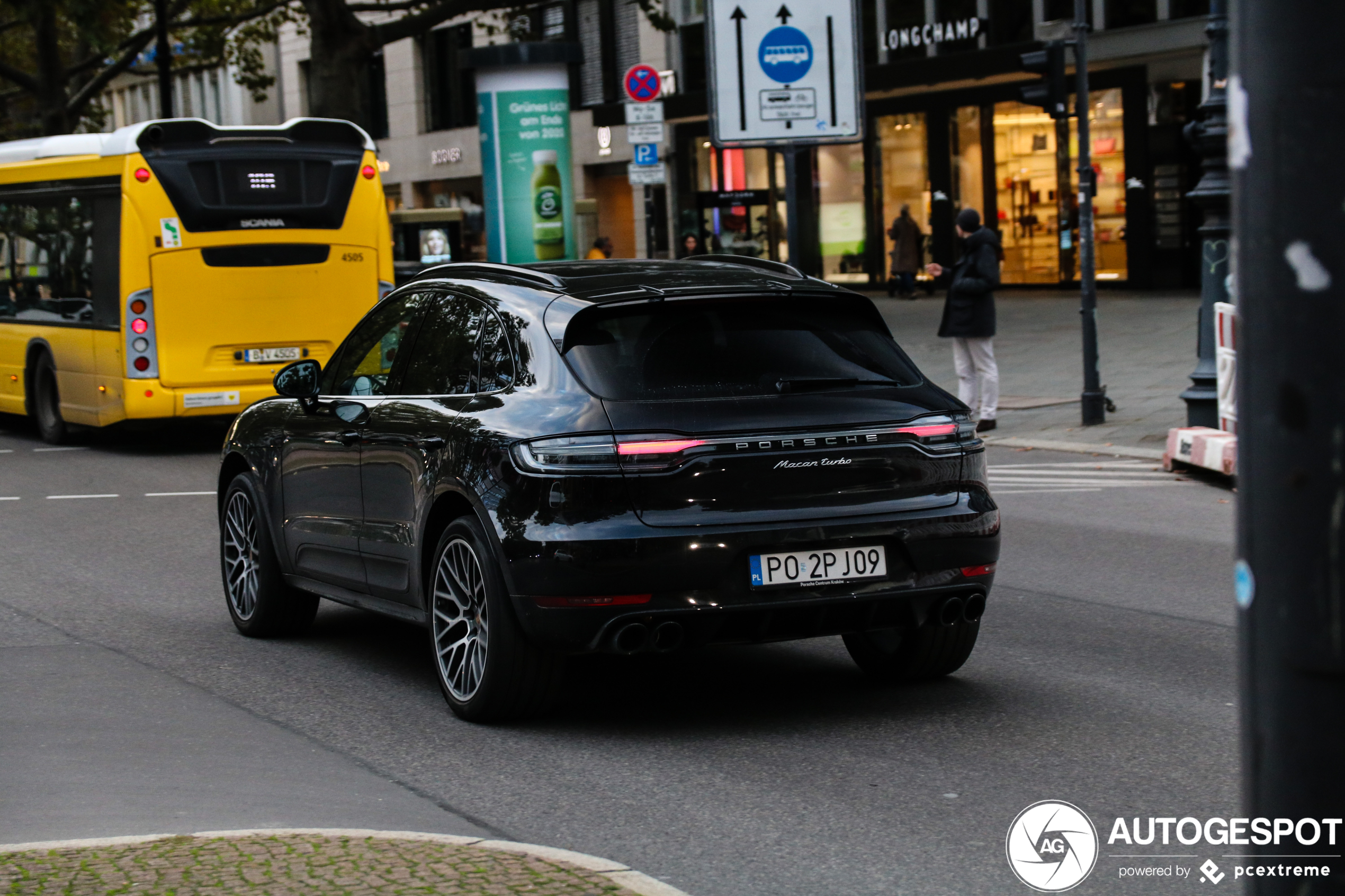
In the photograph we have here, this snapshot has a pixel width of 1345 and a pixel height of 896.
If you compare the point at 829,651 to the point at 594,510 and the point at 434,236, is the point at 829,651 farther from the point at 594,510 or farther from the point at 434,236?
the point at 434,236

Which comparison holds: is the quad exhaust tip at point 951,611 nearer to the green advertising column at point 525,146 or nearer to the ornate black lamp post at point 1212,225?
the ornate black lamp post at point 1212,225

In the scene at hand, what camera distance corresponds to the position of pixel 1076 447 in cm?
1516

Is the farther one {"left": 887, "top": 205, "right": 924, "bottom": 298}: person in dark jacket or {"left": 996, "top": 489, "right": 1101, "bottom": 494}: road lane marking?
{"left": 887, "top": 205, "right": 924, "bottom": 298}: person in dark jacket

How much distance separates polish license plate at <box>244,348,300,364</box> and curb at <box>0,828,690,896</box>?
12762 mm

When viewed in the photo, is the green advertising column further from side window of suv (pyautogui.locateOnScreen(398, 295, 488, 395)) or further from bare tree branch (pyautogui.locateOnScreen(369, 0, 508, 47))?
side window of suv (pyautogui.locateOnScreen(398, 295, 488, 395))

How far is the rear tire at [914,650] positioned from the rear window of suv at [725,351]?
954 millimetres

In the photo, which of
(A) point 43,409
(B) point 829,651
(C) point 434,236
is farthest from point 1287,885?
(C) point 434,236

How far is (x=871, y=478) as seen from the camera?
6.07 meters

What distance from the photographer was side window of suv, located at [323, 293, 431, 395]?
24.0 feet

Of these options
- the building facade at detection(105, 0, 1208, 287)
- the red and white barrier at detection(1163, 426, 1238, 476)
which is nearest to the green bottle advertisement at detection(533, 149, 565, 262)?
the building facade at detection(105, 0, 1208, 287)

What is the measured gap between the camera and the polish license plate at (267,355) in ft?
56.7

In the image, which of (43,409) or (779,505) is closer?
(779,505)

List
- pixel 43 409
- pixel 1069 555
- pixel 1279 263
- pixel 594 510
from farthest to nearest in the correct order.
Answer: pixel 43 409, pixel 1069 555, pixel 594 510, pixel 1279 263

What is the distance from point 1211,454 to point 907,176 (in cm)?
2347
